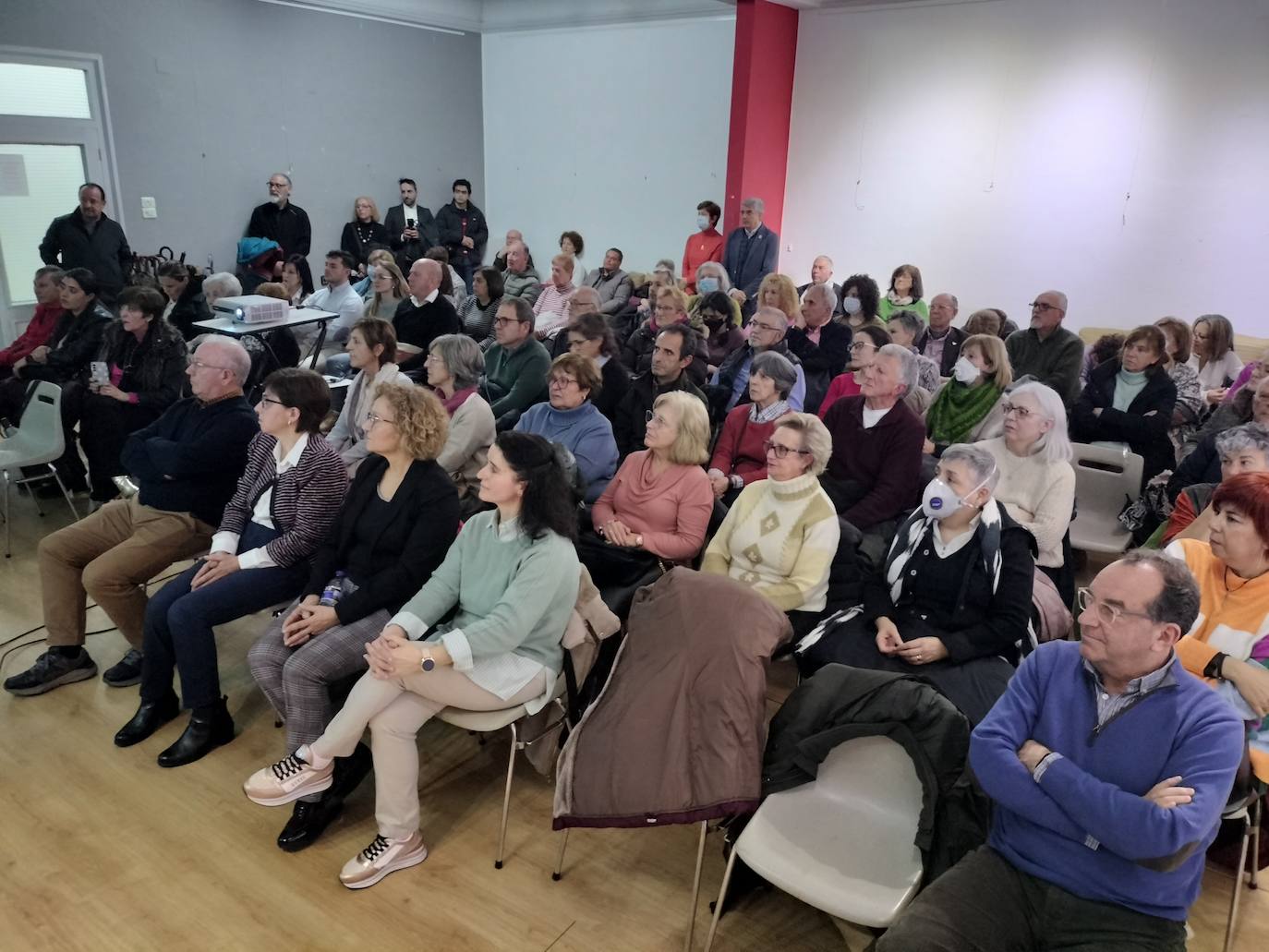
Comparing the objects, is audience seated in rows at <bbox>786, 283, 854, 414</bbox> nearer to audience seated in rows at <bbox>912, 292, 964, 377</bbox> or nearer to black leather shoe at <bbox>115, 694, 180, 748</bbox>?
audience seated in rows at <bbox>912, 292, 964, 377</bbox>

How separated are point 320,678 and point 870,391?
2.31 metres

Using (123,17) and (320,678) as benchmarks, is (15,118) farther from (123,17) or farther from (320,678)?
(320,678)

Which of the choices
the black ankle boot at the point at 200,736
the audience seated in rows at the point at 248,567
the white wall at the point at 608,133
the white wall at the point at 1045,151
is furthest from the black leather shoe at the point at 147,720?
the white wall at the point at 608,133

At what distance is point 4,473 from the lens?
4.57 metres

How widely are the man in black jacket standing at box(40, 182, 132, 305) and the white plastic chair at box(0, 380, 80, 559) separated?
3013 millimetres

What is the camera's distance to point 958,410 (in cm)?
445

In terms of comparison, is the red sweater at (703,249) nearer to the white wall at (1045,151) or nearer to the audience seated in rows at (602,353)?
the white wall at (1045,151)

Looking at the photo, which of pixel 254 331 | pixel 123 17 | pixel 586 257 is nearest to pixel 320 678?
pixel 254 331

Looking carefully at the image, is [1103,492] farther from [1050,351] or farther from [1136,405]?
[1050,351]

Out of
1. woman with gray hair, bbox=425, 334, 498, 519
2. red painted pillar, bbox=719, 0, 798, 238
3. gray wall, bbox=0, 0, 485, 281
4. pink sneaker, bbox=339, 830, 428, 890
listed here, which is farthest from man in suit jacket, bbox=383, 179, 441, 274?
pink sneaker, bbox=339, 830, 428, 890

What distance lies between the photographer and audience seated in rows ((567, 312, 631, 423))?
14.7 feet

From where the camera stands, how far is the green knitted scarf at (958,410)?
14.2 ft

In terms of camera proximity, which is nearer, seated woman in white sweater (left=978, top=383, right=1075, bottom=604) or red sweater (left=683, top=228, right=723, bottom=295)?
seated woman in white sweater (left=978, top=383, right=1075, bottom=604)

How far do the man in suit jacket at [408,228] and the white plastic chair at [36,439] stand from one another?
5.51 metres
